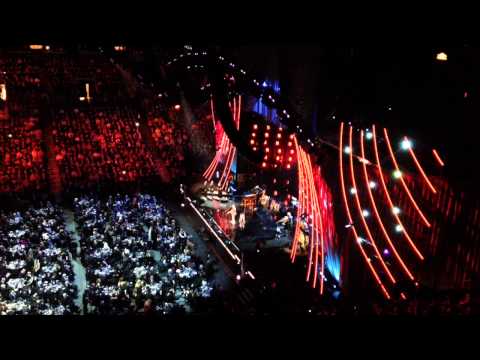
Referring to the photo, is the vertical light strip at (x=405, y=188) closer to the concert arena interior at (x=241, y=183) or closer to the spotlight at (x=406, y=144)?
the concert arena interior at (x=241, y=183)

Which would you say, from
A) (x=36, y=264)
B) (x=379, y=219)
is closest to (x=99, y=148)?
(x=36, y=264)

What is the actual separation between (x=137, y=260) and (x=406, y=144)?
5.51 m

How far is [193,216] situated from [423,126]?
26.8ft

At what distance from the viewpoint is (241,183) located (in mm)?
15039

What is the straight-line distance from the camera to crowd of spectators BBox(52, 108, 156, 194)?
50.8ft

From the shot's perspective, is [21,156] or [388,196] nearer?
[388,196]

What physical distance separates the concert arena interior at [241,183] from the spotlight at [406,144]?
17 millimetres

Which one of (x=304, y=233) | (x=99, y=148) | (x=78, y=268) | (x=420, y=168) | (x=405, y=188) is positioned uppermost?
(x=420, y=168)

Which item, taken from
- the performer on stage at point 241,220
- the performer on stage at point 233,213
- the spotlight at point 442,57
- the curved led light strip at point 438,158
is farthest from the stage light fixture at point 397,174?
the performer on stage at point 233,213

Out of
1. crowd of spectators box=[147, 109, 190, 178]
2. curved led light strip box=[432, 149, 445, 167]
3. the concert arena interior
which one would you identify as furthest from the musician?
crowd of spectators box=[147, 109, 190, 178]

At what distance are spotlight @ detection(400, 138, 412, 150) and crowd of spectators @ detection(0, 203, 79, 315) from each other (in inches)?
183

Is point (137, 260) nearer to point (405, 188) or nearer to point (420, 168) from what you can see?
point (405, 188)

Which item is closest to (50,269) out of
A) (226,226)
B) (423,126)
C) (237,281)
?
(237,281)

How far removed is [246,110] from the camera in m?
14.5
